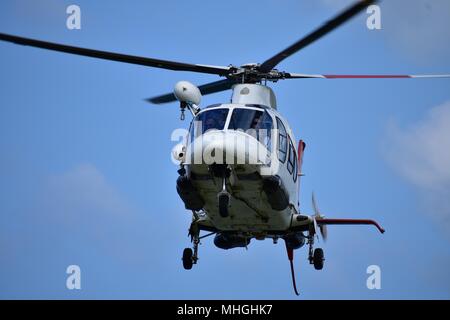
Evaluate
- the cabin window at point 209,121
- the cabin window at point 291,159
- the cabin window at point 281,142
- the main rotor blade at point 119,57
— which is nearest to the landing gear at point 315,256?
the cabin window at point 291,159

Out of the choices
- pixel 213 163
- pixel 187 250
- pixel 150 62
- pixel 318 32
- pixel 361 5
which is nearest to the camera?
pixel 361 5

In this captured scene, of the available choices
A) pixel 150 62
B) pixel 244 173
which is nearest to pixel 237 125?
pixel 244 173

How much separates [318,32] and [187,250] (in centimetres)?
716

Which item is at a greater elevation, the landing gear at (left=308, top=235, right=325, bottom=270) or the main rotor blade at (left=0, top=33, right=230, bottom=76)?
the main rotor blade at (left=0, top=33, right=230, bottom=76)

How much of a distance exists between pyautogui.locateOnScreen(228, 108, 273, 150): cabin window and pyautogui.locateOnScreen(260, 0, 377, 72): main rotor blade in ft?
4.27

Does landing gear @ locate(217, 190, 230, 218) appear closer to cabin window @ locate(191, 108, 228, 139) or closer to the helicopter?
the helicopter

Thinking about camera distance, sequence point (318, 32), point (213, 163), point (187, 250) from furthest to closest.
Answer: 1. point (187, 250)
2. point (213, 163)
3. point (318, 32)

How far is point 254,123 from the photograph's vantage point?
21359mm

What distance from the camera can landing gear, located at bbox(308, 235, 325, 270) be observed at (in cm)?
2376

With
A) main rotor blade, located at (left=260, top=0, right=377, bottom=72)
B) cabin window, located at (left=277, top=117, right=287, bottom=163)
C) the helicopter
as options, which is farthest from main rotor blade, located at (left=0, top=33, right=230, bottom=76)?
cabin window, located at (left=277, top=117, right=287, bottom=163)

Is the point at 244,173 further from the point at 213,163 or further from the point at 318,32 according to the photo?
the point at 318,32

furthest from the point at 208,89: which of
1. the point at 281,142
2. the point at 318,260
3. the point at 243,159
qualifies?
the point at 318,260

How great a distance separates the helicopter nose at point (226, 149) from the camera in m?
20.2
